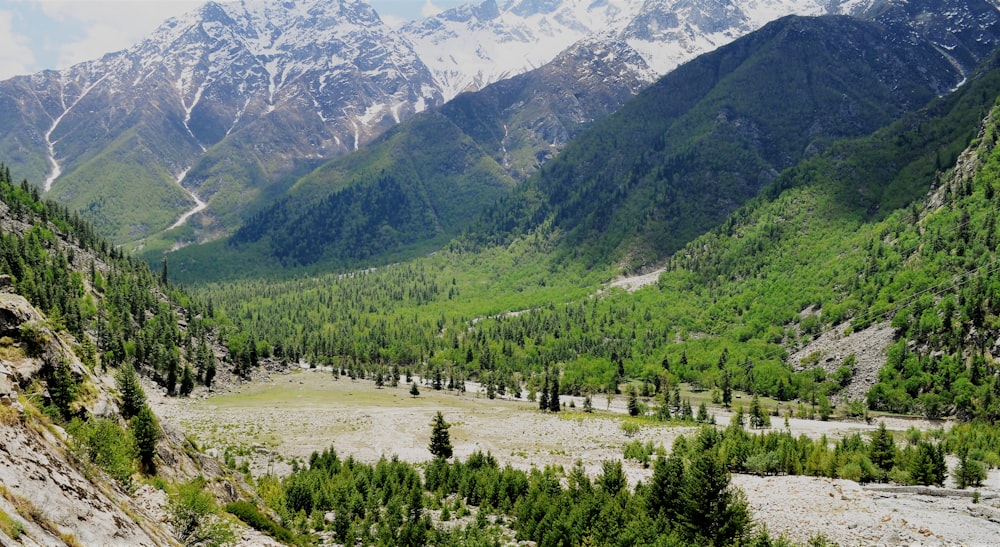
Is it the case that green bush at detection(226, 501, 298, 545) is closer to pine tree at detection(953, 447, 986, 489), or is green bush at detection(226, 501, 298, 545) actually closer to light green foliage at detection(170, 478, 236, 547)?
light green foliage at detection(170, 478, 236, 547)

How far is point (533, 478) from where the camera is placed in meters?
67.9

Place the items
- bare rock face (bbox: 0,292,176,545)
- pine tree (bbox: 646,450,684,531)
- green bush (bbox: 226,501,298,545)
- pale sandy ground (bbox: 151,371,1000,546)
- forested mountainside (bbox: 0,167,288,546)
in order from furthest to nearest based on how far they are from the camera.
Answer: pale sandy ground (bbox: 151,371,1000,546)
pine tree (bbox: 646,450,684,531)
green bush (bbox: 226,501,298,545)
forested mountainside (bbox: 0,167,288,546)
bare rock face (bbox: 0,292,176,545)

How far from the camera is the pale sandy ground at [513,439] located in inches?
2188

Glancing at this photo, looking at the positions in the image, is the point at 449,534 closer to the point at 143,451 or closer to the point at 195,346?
the point at 143,451

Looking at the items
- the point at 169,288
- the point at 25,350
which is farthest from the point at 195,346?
the point at 25,350

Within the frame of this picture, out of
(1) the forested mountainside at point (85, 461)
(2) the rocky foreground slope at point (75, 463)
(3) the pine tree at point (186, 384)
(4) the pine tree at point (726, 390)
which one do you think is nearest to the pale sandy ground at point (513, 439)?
(3) the pine tree at point (186, 384)

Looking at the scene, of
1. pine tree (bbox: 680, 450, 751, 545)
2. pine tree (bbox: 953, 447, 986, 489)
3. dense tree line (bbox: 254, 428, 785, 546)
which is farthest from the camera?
pine tree (bbox: 953, 447, 986, 489)

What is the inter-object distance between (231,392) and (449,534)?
10776 centimetres

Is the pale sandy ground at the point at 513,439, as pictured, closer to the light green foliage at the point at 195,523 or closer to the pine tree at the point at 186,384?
the pine tree at the point at 186,384

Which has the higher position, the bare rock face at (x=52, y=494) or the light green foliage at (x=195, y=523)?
the bare rock face at (x=52, y=494)

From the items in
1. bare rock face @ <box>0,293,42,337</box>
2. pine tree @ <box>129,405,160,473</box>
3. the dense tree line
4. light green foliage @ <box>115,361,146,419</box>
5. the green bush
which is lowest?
the dense tree line

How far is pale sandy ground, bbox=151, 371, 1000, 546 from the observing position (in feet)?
182

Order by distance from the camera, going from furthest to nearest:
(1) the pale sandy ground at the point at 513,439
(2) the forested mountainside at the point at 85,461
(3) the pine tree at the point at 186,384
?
(3) the pine tree at the point at 186,384
(1) the pale sandy ground at the point at 513,439
(2) the forested mountainside at the point at 85,461

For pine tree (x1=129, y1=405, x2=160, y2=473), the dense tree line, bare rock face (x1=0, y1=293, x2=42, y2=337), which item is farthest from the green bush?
bare rock face (x1=0, y1=293, x2=42, y2=337)
